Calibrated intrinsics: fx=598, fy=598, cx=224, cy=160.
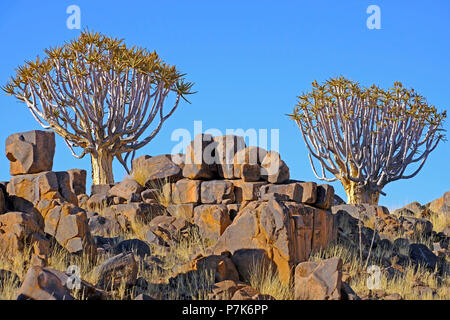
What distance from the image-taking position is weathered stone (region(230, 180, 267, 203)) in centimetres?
1326

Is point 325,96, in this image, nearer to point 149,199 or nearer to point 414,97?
point 414,97

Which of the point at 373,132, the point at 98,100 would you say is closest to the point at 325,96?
the point at 373,132

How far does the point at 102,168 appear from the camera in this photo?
767 inches

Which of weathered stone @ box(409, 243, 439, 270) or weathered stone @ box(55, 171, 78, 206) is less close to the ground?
weathered stone @ box(55, 171, 78, 206)

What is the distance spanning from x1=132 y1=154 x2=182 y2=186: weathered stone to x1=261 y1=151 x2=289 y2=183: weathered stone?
226 centimetres

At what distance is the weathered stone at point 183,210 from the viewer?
13.6m

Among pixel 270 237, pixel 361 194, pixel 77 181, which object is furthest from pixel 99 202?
pixel 361 194

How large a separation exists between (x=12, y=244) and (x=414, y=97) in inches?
619

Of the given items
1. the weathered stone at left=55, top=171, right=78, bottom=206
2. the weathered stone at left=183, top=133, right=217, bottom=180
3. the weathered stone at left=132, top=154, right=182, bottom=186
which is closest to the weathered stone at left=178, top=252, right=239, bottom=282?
the weathered stone at left=183, top=133, right=217, bottom=180

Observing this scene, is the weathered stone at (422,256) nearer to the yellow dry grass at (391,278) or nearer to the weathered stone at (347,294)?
the yellow dry grass at (391,278)

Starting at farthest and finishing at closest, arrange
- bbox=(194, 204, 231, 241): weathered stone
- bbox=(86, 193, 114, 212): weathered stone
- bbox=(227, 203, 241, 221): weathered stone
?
bbox=(86, 193, 114, 212): weathered stone, bbox=(227, 203, 241, 221): weathered stone, bbox=(194, 204, 231, 241): weathered stone

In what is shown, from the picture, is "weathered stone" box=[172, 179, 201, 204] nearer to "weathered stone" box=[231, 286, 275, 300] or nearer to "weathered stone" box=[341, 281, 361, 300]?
"weathered stone" box=[231, 286, 275, 300]

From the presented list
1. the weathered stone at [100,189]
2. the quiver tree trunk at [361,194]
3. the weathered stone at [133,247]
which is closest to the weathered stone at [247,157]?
the weathered stone at [133,247]

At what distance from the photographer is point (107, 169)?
1964cm
